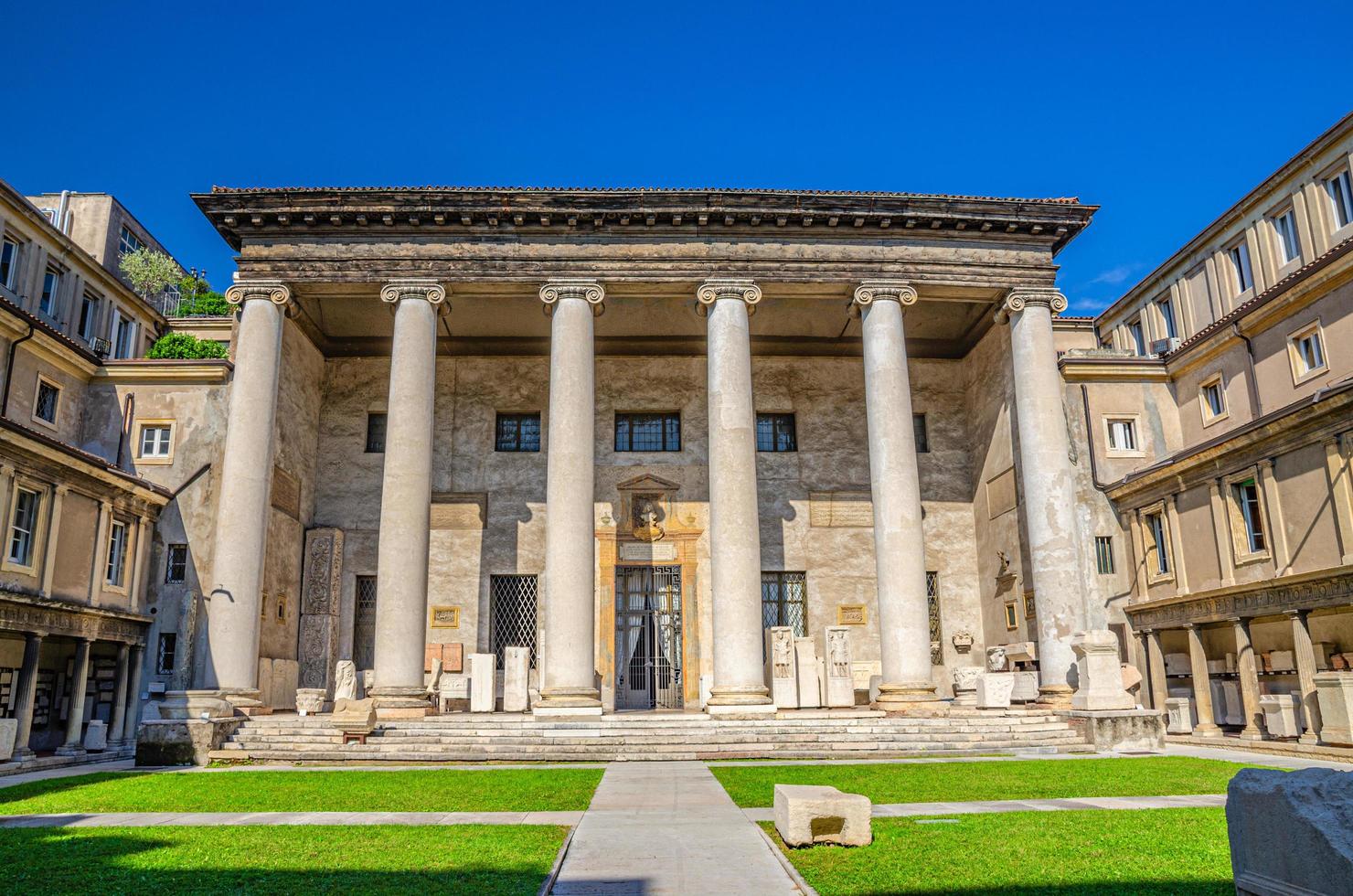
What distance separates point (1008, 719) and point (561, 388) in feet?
40.9

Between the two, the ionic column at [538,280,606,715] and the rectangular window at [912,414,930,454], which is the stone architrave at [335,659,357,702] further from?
the rectangular window at [912,414,930,454]

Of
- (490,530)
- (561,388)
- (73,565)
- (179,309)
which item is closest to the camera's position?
(73,565)

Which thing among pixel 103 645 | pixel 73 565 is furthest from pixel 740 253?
pixel 103 645

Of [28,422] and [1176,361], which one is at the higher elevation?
[1176,361]

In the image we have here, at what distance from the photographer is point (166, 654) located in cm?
2427

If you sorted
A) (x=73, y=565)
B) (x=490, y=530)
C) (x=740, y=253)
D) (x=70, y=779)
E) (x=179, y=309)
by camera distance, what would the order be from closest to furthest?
(x=70, y=779)
(x=73, y=565)
(x=740, y=253)
(x=490, y=530)
(x=179, y=309)

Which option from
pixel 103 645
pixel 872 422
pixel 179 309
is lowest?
pixel 103 645

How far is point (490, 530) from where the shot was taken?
28.0 metres

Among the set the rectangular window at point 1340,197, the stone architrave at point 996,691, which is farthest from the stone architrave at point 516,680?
the rectangular window at point 1340,197

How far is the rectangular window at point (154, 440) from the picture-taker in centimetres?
2592

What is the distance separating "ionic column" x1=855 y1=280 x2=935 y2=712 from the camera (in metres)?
21.9

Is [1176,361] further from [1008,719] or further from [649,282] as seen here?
[649,282]

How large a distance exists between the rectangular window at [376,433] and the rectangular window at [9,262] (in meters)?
13.2

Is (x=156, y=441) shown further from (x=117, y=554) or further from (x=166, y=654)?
(x=166, y=654)
